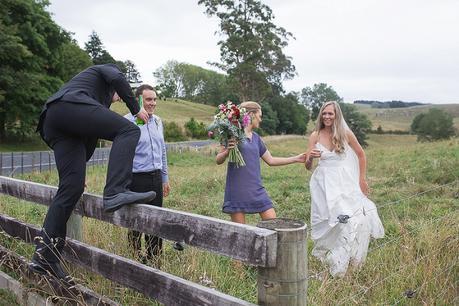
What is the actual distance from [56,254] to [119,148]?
1.11m

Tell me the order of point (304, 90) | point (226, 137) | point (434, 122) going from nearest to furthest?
1. point (226, 137)
2. point (434, 122)
3. point (304, 90)

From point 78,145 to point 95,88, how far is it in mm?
441

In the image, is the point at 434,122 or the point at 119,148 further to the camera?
the point at 434,122

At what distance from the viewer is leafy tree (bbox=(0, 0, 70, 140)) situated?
111ft

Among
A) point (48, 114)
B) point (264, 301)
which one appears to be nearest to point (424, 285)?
point (264, 301)

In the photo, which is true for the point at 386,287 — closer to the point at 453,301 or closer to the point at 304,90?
the point at 453,301

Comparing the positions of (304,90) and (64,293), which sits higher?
(304,90)

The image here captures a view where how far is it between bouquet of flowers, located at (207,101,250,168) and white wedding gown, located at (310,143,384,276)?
39.7 inches

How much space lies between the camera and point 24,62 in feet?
121

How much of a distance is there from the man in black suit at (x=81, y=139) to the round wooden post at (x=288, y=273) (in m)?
1.21

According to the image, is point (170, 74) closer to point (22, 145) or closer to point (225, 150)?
point (22, 145)

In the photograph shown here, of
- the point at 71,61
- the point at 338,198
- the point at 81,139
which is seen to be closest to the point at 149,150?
the point at 81,139

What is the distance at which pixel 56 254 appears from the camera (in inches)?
146

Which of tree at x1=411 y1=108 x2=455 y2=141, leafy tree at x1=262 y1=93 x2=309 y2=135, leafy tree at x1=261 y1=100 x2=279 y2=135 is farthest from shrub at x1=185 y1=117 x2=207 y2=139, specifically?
tree at x1=411 y1=108 x2=455 y2=141
